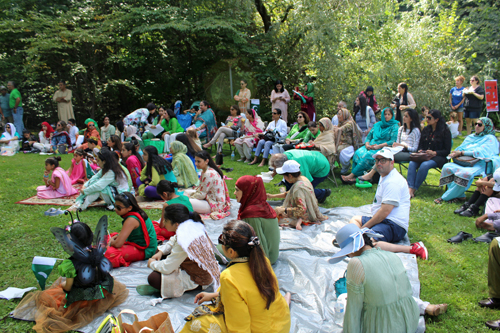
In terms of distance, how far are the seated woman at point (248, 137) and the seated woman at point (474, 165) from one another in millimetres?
4907

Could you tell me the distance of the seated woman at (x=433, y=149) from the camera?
6285mm

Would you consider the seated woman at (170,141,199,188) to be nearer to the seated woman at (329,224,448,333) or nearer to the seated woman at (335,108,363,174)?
the seated woman at (335,108,363,174)

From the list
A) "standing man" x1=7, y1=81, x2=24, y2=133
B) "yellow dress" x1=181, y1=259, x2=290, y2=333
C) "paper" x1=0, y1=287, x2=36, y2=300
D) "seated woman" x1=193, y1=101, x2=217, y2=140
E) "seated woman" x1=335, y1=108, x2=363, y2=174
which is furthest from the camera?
"standing man" x1=7, y1=81, x2=24, y2=133

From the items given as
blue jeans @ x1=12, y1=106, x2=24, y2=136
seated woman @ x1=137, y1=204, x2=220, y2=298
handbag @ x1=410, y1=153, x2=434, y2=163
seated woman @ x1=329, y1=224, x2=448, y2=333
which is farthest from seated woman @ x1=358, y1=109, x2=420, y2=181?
blue jeans @ x1=12, y1=106, x2=24, y2=136

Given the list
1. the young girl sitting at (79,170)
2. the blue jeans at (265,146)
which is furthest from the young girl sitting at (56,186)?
the blue jeans at (265,146)

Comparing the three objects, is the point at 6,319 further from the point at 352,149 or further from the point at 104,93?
the point at 104,93

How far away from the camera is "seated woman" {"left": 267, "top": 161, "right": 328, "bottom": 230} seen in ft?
16.0

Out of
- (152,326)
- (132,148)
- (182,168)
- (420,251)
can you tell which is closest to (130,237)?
(152,326)

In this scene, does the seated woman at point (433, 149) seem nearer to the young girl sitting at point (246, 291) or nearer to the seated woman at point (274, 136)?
the seated woman at point (274, 136)

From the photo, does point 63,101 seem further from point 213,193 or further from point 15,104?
point 213,193

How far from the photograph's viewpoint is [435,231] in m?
4.83

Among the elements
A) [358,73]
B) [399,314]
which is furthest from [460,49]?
[399,314]

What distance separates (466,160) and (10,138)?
12575mm

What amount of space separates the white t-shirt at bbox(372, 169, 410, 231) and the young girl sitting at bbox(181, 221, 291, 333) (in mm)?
2357
